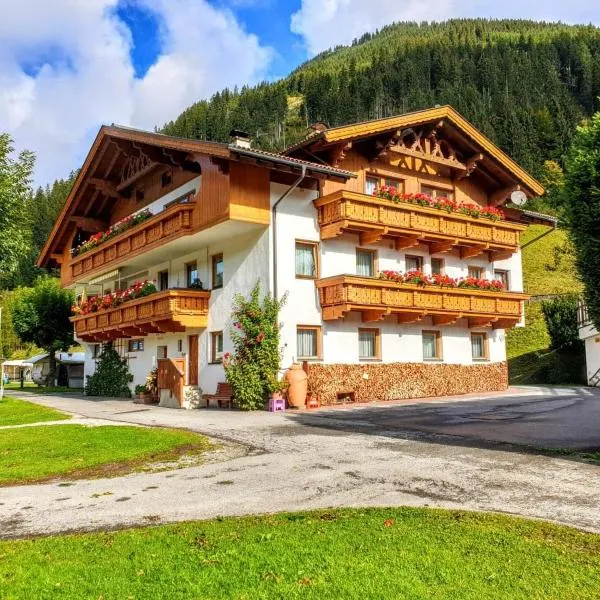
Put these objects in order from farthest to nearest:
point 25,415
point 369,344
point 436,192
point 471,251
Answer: point 436,192, point 471,251, point 369,344, point 25,415

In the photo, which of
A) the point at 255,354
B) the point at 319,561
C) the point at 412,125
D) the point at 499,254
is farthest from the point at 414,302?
the point at 319,561

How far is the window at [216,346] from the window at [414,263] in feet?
26.0

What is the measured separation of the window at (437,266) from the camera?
25.2 metres

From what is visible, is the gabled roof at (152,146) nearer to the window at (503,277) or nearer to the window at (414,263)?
the window at (414,263)

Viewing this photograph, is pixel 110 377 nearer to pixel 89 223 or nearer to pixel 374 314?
pixel 89 223

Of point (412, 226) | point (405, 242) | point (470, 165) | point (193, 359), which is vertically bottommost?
point (193, 359)

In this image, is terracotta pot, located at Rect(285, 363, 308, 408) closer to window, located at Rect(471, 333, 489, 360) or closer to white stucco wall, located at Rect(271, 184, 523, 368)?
white stucco wall, located at Rect(271, 184, 523, 368)

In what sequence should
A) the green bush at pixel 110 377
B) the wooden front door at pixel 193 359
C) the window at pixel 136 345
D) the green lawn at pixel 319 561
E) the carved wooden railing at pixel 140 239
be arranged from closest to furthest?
1. the green lawn at pixel 319 561
2. the carved wooden railing at pixel 140 239
3. the wooden front door at pixel 193 359
4. the window at pixel 136 345
5. the green bush at pixel 110 377

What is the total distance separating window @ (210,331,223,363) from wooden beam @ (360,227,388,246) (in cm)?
621

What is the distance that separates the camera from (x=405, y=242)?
76.3 feet

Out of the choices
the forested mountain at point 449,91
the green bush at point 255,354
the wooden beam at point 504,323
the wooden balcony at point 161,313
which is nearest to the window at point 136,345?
the wooden balcony at point 161,313

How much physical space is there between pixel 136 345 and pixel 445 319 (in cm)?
1418

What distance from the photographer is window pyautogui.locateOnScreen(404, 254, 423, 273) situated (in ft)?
80.0

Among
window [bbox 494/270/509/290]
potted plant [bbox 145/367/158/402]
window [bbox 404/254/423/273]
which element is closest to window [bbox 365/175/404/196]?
window [bbox 404/254/423/273]
